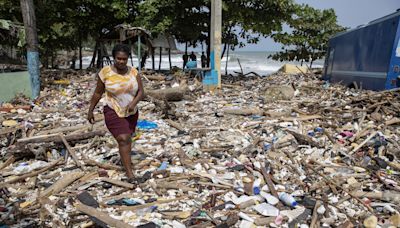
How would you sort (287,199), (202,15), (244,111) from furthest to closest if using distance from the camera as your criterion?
(202,15), (244,111), (287,199)

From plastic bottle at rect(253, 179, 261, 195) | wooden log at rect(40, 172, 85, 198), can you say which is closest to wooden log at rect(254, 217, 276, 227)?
plastic bottle at rect(253, 179, 261, 195)

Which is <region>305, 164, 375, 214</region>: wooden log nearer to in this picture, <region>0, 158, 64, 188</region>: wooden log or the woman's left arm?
the woman's left arm

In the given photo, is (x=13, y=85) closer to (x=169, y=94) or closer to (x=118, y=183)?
Answer: (x=169, y=94)

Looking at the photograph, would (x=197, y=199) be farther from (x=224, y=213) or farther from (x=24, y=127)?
(x=24, y=127)

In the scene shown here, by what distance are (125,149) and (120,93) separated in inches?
27.5

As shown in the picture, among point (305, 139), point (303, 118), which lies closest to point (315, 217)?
point (305, 139)

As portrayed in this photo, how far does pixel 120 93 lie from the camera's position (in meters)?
3.52

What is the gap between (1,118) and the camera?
665cm

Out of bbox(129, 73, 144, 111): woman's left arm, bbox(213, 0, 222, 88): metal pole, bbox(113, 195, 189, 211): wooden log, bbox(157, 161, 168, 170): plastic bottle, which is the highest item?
bbox(213, 0, 222, 88): metal pole

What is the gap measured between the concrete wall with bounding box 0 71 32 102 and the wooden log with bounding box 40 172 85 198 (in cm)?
622

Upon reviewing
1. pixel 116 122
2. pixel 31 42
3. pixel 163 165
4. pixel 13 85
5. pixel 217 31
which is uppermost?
pixel 217 31

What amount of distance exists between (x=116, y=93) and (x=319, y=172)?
2.81 meters

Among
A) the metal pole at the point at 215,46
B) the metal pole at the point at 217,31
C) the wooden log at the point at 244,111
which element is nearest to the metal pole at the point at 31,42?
the metal pole at the point at 215,46

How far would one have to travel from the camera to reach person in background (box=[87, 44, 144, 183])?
3.47 metres
